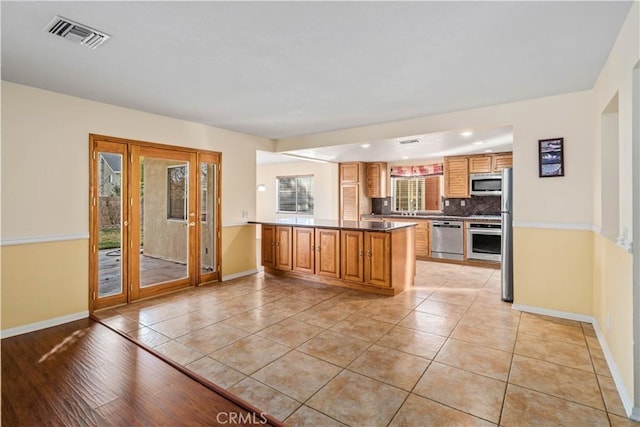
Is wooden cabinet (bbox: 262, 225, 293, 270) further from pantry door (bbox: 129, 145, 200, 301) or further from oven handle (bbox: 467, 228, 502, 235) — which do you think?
oven handle (bbox: 467, 228, 502, 235)

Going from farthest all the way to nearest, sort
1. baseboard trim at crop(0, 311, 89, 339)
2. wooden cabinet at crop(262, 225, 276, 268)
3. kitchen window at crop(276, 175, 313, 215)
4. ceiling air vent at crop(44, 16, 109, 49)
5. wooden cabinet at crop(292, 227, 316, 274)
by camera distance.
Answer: kitchen window at crop(276, 175, 313, 215) → wooden cabinet at crop(262, 225, 276, 268) → wooden cabinet at crop(292, 227, 316, 274) → baseboard trim at crop(0, 311, 89, 339) → ceiling air vent at crop(44, 16, 109, 49)

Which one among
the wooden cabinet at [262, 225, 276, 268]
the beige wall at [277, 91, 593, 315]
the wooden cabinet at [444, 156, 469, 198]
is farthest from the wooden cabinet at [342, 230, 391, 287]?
the wooden cabinet at [444, 156, 469, 198]

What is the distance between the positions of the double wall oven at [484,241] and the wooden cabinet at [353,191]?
8.14 feet

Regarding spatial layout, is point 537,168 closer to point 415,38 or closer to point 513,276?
point 513,276

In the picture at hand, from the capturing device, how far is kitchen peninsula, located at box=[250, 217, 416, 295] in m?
4.31

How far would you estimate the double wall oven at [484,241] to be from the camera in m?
5.95

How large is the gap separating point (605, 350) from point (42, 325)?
5195mm

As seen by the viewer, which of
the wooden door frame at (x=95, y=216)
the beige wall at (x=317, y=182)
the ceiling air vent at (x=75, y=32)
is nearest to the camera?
the ceiling air vent at (x=75, y=32)

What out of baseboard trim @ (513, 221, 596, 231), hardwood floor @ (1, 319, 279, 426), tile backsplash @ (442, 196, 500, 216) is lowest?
hardwood floor @ (1, 319, 279, 426)

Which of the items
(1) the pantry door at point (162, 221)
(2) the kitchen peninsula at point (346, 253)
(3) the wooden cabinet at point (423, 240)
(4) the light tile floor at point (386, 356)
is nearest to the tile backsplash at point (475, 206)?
(3) the wooden cabinet at point (423, 240)

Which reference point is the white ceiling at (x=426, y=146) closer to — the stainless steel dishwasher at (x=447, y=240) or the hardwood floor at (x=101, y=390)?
the stainless steel dishwasher at (x=447, y=240)

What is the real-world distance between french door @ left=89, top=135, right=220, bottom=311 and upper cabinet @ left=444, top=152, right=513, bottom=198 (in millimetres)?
4612

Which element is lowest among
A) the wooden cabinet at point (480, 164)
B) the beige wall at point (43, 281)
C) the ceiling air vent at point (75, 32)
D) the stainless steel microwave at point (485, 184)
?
the beige wall at point (43, 281)

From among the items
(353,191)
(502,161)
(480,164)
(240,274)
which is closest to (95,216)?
(240,274)
